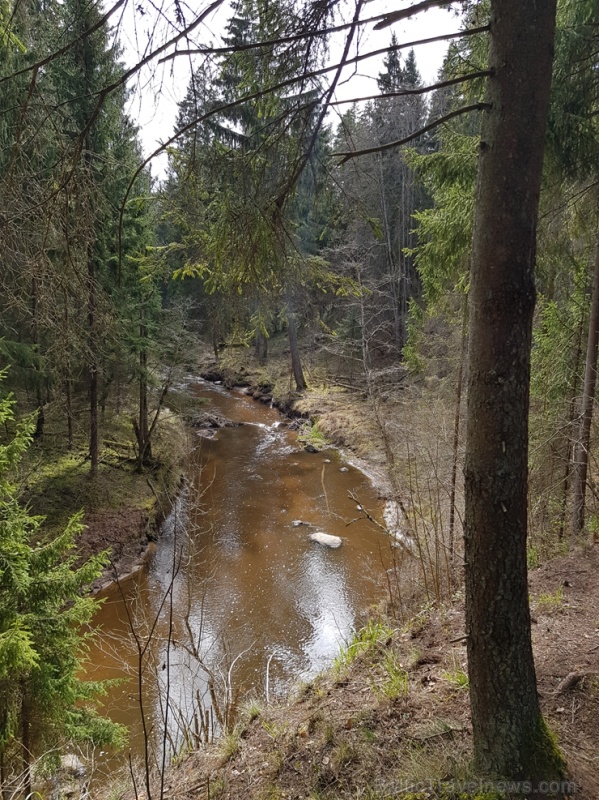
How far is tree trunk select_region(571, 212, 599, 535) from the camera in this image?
4.86 meters

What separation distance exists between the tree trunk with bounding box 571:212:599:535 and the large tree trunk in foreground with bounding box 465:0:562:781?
3516mm

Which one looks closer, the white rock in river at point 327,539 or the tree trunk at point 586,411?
the tree trunk at point 586,411

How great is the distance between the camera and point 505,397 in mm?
1773

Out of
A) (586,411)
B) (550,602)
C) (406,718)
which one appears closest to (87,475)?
(406,718)

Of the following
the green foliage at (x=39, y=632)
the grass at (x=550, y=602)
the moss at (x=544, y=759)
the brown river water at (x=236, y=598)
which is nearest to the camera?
the moss at (x=544, y=759)

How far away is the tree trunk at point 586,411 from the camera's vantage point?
4.86 m

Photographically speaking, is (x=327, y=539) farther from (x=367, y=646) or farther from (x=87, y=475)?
(x=87, y=475)

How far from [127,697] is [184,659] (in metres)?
0.81

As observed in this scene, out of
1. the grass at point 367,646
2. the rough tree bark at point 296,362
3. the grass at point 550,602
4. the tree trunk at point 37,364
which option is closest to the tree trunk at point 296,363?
the rough tree bark at point 296,362

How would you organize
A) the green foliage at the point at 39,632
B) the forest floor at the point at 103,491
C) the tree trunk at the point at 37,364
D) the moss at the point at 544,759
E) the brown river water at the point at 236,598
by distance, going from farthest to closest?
the forest floor at the point at 103,491
the brown river water at the point at 236,598
the green foliage at the point at 39,632
the tree trunk at the point at 37,364
the moss at the point at 544,759

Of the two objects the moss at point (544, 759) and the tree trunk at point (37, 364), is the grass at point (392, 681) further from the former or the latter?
the tree trunk at point (37, 364)

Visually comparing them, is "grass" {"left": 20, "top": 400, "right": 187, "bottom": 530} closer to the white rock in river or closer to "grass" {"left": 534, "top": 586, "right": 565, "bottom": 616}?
the white rock in river

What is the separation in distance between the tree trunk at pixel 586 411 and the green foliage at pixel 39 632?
508 cm

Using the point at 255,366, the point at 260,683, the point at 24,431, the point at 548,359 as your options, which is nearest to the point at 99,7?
the point at 24,431
